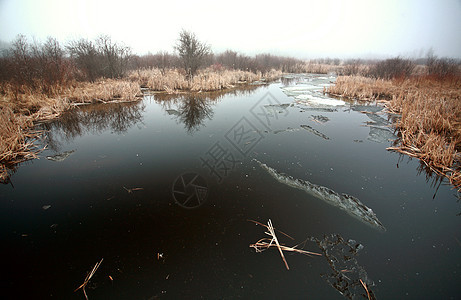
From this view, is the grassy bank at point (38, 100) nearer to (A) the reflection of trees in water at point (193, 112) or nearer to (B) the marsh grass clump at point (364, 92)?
(A) the reflection of trees in water at point (193, 112)

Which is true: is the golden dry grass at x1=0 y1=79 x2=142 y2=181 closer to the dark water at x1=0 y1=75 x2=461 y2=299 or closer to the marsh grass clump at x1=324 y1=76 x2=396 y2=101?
the dark water at x1=0 y1=75 x2=461 y2=299

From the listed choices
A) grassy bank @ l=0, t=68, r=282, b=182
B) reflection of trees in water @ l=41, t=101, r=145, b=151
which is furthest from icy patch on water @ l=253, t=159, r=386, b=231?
grassy bank @ l=0, t=68, r=282, b=182

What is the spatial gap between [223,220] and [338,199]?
189 centimetres

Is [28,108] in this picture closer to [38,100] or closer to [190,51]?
[38,100]

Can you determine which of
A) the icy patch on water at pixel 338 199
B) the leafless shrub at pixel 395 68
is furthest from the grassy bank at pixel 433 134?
the leafless shrub at pixel 395 68

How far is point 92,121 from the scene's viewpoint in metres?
6.62

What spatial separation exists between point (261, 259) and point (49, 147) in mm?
5795

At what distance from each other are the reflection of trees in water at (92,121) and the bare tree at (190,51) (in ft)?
25.2

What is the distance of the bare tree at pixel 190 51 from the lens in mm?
14420

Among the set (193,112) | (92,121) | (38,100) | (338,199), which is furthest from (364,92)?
(38,100)

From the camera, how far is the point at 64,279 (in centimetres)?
185

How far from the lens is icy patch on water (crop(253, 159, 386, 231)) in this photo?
256cm

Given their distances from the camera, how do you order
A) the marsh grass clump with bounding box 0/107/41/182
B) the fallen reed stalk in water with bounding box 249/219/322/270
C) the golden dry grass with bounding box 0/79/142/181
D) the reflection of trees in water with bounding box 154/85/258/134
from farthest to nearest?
the reflection of trees in water with bounding box 154/85/258/134 < the golden dry grass with bounding box 0/79/142/181 < the marsh grass clump with bounding box 0/107/41/182 < the fallen reed stalk in water with bounding box 249/219/322/270

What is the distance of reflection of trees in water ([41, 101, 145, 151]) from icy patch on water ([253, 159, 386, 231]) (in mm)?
5271
